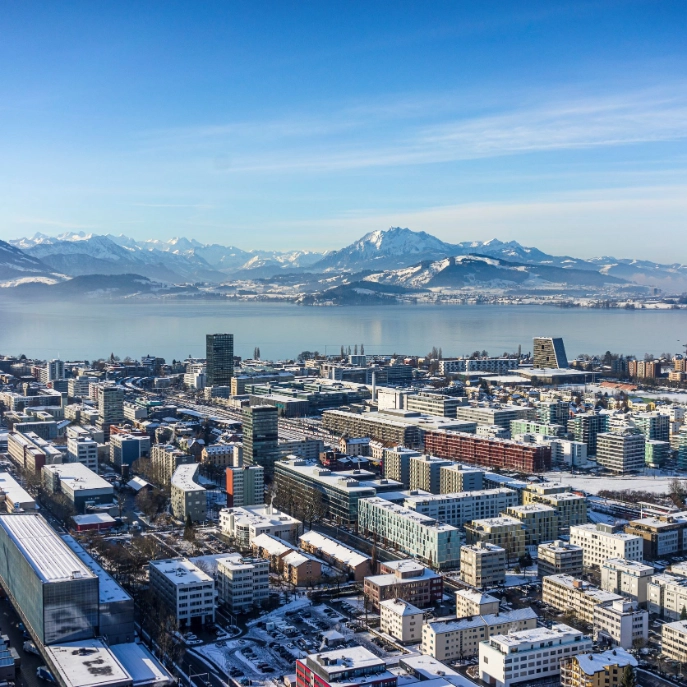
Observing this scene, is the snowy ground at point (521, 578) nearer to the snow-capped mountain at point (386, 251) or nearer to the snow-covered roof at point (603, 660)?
the snow-covered roof at point (603, 660)

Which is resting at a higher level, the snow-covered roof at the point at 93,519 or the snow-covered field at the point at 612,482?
the snow-covered roof at the point at 93,519

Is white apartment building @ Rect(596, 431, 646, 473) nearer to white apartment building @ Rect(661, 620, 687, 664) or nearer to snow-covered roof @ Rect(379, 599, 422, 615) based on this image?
white apartment building @ Rect(661, 620, 687, 664)

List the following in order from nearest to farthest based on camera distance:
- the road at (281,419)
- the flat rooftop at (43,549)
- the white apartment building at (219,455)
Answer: the flat rooftop at (43,549)
the white apartment building at (219,455)
the road at (281,419)

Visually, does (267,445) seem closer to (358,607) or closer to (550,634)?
(358,607)

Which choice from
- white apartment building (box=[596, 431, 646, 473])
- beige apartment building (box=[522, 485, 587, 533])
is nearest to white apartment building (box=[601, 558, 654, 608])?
beige apartment building (box=[522, 485, 587, 533])

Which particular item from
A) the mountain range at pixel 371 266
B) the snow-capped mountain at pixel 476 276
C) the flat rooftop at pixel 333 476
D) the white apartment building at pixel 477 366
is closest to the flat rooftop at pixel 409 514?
the flat rooftop at pixel 333 476

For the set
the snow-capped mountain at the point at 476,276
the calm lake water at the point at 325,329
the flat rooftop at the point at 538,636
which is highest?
the snow-capped mountain at the point at 476,276

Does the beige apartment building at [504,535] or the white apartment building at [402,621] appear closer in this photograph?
the white apartment building at [402,621]

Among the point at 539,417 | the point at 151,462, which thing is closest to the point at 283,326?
the point at 539,417

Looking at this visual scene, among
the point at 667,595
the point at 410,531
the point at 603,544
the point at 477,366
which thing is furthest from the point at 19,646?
the point at 477,366
